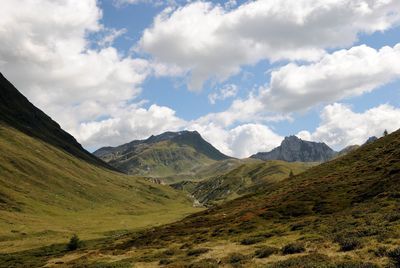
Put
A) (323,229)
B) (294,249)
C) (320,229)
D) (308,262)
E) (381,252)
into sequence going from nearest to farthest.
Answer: (381,252) < (308,262) < (294,249) < (323,229) < (320,229)

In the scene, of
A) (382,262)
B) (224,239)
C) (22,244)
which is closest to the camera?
(382,262)

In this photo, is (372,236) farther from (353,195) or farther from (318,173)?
(318,173)

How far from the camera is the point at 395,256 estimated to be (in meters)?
24.9

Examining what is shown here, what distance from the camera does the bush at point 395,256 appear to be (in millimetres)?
23503

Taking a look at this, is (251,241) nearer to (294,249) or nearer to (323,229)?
(323,229)

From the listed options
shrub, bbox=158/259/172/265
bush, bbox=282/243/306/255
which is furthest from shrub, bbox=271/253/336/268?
shrub, bbox=158/259/172/265

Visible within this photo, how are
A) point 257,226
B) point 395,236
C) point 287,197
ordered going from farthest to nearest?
point 287,197 → point 257,226 → point 395,236

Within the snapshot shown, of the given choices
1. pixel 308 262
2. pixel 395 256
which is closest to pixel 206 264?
pixel 308 262

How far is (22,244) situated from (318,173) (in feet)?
276

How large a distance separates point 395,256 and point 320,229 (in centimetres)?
1750

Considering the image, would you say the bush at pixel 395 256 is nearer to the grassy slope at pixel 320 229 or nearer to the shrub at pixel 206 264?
the grassy slope at pixel 320 229

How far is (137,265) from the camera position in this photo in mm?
40500

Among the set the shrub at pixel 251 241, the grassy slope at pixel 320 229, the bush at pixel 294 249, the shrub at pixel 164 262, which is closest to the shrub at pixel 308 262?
the grassy slope at pixel 320 229

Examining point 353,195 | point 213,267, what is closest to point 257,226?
point 353,195
